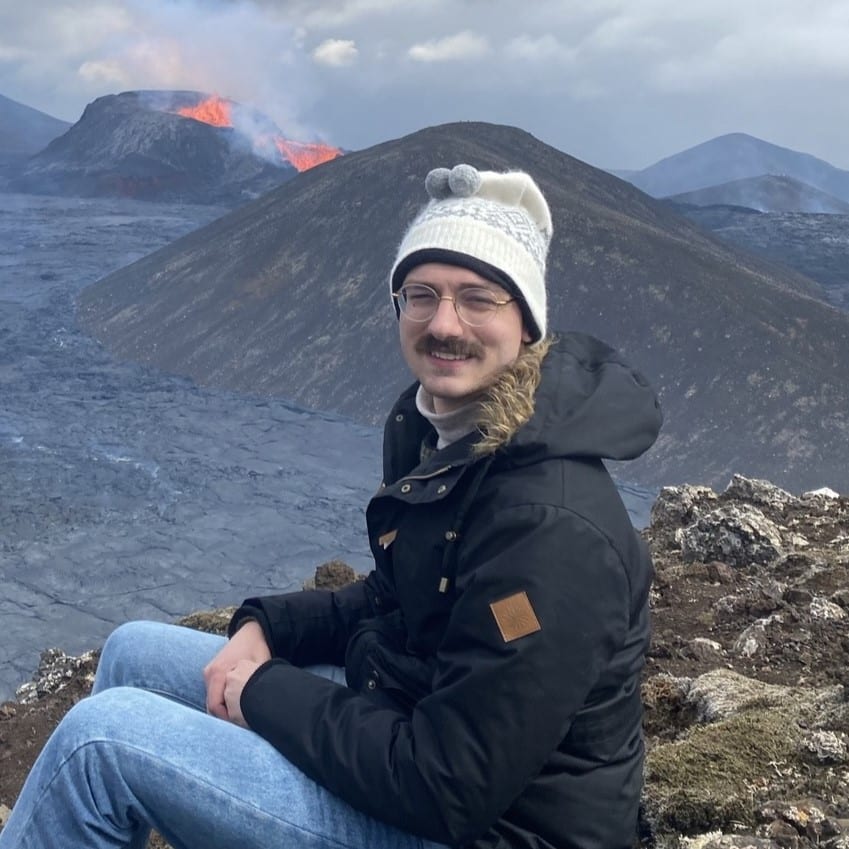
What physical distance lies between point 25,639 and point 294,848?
860 cm

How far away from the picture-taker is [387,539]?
215cm

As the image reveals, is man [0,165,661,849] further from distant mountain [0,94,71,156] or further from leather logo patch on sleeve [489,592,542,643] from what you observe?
distant mountain [0,94,71,156]

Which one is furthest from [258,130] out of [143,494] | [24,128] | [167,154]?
[143,494]

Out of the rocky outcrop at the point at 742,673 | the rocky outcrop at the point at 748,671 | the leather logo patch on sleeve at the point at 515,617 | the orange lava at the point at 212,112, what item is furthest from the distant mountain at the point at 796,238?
the orange lava at the point at 212,112

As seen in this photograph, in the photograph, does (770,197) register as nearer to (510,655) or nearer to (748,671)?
(748,671)

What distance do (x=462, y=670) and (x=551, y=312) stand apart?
16.1 metres

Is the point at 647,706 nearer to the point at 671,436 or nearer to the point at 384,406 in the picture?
the point at 671,436

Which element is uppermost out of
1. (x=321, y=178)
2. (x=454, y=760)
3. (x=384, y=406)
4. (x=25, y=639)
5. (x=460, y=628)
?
(x=321, y=178)

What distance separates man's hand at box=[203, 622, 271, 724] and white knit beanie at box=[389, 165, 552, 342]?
909 mm

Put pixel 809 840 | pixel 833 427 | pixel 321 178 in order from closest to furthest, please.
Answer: pixel 809 840, pixel 833 427, pixel 321 178

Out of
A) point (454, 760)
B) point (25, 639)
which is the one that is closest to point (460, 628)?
point (454, 760)

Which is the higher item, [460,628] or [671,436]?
[460,628]

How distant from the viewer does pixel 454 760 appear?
1.77 meters

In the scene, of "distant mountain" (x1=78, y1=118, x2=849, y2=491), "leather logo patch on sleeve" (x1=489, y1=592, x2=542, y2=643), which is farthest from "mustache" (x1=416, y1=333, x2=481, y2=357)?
"distant mountain" (x1=78, y1=118, x2=849, y2=491)
